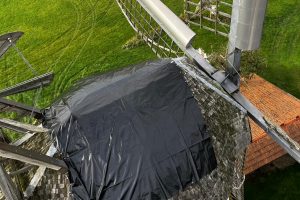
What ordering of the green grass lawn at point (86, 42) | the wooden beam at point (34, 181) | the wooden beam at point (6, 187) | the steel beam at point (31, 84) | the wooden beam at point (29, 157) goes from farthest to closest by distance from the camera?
the green grass lawn at point (86, 42) → the steel beam at point (31, 84) → the wooden beam at point (34, 181) → the wooden beam at point (6, 187) → the wooden beam at point (29, 157)

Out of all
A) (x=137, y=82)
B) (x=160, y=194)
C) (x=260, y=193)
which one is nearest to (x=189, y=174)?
(x=160, y=194)

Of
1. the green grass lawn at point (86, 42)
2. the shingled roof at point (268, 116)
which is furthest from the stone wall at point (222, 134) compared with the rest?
the green grass lawn at point (86, 42)

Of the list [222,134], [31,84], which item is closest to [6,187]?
[31,84]

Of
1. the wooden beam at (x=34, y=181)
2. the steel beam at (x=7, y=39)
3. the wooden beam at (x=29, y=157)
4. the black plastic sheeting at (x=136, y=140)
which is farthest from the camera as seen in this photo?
the steel beam at (x=7, y=39)

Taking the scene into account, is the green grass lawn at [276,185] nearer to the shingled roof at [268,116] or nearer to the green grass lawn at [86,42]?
the shingled roof at [268,116]

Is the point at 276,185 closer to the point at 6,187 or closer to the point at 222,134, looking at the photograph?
the point at 222,134

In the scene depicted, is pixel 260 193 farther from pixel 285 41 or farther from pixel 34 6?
pixel 34 6

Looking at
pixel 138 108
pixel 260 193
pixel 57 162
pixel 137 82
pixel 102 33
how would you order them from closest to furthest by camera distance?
pixel 57 162
pixel 138 108
pixel 137 82
pixel 260 193
pixel 102 33
